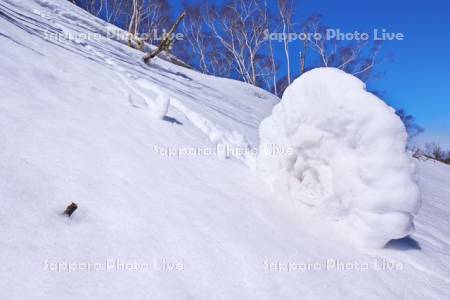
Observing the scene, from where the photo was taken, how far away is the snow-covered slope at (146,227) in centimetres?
106

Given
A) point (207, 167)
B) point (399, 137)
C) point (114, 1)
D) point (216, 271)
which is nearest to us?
point (216, 271)

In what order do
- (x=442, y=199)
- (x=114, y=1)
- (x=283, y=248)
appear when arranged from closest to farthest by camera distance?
(x=283, y=248), (x=442, y=199), (x=114, y=1)

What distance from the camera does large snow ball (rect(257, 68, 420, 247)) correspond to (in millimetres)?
1644

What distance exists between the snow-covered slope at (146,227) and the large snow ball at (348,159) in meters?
0.14

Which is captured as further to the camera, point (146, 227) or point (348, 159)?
point (348, 159)

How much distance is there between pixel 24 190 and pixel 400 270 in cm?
174

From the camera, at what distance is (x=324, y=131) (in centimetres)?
186

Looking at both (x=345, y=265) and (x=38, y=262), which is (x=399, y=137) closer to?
(x=345, y=265)

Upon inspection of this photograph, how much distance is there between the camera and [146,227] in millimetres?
1334

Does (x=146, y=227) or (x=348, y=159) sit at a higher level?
(x=348, y=159)

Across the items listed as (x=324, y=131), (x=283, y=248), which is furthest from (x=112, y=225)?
(x=324, y=131)

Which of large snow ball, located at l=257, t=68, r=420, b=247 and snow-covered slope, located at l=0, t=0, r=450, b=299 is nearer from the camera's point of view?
snow-covered slope, located at l=0, t=0, r=450, b=299

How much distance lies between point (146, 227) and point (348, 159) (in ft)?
3.68

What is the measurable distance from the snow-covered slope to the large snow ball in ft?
0.45
